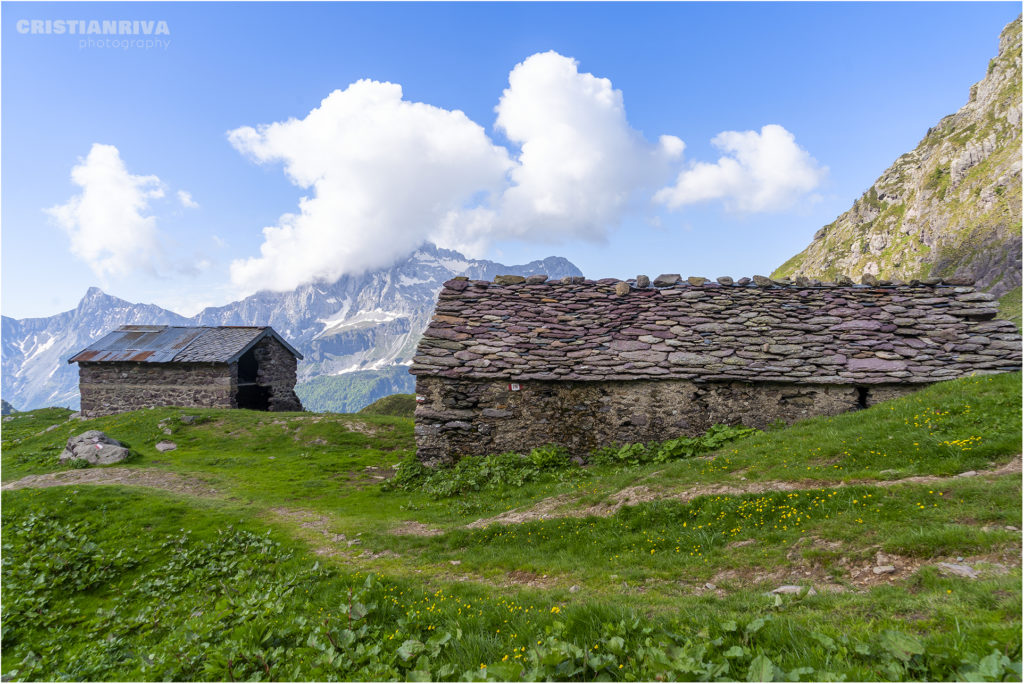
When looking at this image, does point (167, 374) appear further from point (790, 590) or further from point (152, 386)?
point (790, 590)

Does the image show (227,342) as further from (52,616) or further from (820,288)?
(820,288)

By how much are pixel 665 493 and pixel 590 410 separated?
595 cm

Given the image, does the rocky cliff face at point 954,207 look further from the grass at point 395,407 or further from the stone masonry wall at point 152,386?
the stone masonry wall at point 152,386

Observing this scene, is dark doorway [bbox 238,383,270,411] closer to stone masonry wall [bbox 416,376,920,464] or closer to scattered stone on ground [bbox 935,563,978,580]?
stone masonry wall [bbox 416,376,920,464]

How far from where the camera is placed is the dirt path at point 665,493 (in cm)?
752

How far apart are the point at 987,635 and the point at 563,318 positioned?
15623 millimetres

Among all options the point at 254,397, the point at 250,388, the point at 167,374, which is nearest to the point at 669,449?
the point at 250,388

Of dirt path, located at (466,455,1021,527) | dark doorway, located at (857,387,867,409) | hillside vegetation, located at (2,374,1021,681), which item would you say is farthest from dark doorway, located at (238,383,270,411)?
dark doorway, located at (857,387,867,409)

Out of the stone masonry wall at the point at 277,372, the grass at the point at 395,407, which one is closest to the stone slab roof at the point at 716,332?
the grass at the point at 395,407

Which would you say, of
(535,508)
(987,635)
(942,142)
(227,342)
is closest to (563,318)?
(535,508)

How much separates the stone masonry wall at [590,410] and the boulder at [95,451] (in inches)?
496

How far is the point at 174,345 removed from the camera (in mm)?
31812

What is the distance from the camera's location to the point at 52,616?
7.54 m

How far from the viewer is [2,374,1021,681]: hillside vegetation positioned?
3.88m
